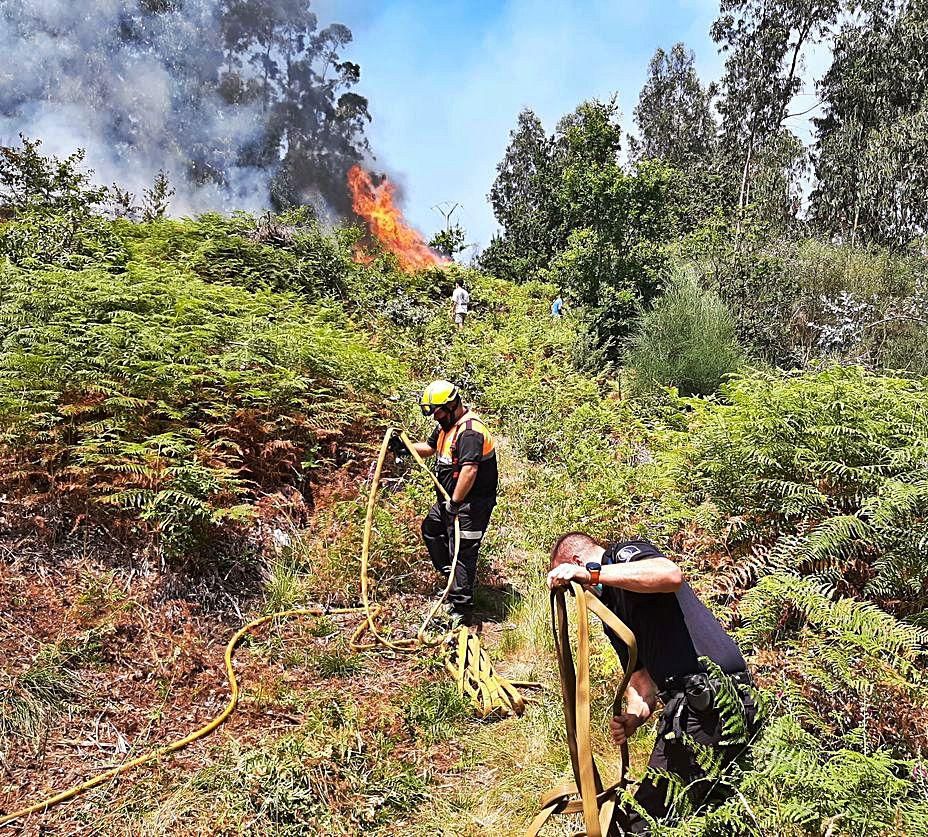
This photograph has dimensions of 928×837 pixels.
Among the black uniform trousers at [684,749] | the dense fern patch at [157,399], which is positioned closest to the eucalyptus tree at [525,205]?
the dense fern patch at [157,399]

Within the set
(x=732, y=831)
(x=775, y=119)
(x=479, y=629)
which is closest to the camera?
(x=732, y=831)

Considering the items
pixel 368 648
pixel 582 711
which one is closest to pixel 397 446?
pixel 368 648

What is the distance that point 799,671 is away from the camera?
147 inches

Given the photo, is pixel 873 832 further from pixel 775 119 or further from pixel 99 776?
pixel 775 119

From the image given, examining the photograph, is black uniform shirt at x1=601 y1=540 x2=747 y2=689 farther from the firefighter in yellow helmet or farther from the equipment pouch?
the firefighter in yellow helmet

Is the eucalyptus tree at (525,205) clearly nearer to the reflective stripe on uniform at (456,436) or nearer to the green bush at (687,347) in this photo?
the green bush at (687,347)

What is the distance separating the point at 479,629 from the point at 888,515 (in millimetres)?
3033

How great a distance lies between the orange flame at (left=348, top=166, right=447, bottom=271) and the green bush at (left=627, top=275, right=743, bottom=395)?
485 inches

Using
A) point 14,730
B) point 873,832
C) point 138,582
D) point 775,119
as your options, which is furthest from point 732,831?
point 775,119

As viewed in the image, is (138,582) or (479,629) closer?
(138,582)

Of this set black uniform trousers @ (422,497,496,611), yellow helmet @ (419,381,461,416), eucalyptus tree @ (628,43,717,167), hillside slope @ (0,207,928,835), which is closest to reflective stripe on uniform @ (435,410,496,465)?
yellow helmet @ (419,381,461,416)

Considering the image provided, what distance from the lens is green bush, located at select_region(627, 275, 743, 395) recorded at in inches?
446

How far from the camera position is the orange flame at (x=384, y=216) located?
80.3 feet

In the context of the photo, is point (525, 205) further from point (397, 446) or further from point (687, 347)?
point (397, 446)
